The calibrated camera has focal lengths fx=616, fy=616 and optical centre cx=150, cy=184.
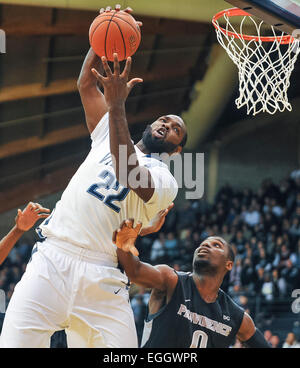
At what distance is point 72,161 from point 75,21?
4.65 meters

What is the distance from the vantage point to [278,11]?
4750 mm

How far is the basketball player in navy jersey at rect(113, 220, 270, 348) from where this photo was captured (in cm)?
484

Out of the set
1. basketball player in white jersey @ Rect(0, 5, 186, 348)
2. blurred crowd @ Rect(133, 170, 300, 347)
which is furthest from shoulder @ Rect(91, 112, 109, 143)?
blurred crowd @ Rect(133, 170, 300, 347)

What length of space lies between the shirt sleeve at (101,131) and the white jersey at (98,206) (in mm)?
289

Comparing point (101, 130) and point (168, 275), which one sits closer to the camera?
point (101, 130)

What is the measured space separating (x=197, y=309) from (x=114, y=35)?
7.48 feet

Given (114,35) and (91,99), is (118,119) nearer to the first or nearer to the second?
(114,35)

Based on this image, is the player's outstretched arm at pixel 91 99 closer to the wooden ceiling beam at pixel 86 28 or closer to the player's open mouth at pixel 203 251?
the player's open mouth at pixel 203 251

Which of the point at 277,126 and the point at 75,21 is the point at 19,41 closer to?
the point at 75,21

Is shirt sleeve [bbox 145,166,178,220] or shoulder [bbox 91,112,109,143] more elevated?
shoulder [bbox 91,112,109,143]
